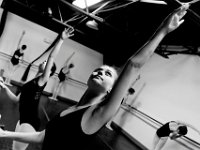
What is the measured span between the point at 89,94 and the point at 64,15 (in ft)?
25.4

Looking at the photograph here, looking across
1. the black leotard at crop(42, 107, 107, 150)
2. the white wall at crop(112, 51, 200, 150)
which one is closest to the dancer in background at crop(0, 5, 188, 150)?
the black leotard at crop(42, 107, 107, 150)

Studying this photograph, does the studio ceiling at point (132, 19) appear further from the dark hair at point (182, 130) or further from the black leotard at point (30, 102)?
the black leotard at point (30, 102)

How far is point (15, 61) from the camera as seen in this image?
8.10 meters

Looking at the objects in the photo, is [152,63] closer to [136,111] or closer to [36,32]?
[136,111]

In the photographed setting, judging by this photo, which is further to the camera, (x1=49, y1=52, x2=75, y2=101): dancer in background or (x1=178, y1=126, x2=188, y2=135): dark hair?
(x1=49, y1=52, x2=75, y2=101): dancer in background

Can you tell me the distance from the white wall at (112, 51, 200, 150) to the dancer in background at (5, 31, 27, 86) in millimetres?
4620

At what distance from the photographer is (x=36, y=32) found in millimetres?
8766

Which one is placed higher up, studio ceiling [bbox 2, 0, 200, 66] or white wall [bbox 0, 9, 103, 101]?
studio ceiling [bbox 2, 0, 200, 66]

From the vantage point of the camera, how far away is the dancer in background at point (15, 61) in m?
8.03

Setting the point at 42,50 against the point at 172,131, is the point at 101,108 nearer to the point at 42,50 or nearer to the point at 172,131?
the point at 172,131

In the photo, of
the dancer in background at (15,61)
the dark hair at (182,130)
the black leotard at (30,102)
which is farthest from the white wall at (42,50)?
the black leotard at (30,102)

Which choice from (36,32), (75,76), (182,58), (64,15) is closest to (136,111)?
(182,58)

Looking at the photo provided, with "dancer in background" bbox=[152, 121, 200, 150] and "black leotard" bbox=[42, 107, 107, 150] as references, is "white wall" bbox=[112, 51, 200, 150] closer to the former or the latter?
"dancer in background" bbox=[152, 121, 200, 150]

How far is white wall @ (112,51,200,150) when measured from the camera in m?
5.45
